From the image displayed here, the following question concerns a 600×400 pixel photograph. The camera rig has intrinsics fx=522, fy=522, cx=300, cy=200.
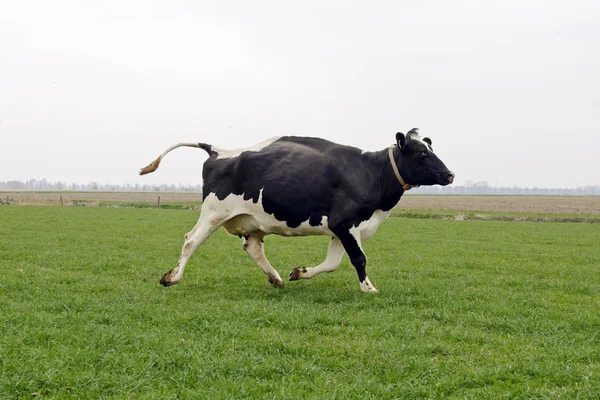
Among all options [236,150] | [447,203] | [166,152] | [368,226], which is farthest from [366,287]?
[447,203]

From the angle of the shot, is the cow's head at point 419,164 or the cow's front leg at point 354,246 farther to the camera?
the cow's head at point 419,164

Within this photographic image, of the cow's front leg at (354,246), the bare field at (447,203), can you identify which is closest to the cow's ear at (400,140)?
the cow's front leg at (354,246)

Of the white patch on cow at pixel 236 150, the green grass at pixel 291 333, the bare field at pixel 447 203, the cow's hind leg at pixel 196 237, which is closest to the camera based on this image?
the green grass at pixel 291 333

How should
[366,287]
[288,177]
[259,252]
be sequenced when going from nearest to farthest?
[288,177], [366,287], [259,252]

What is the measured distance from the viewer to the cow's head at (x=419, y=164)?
8.10 metres

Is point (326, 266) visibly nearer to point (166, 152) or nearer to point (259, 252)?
point (259, 252)

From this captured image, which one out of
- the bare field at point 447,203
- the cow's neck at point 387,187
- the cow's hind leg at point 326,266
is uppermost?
the cow's neck at point 387,187

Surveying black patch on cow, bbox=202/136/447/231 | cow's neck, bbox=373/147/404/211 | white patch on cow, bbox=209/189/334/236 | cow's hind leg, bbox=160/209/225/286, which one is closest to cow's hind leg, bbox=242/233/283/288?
white patch on cow, bbox=209/189/334/236

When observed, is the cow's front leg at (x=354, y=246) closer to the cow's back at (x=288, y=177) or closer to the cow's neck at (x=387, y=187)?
the cow's back at (x=288, y=177)

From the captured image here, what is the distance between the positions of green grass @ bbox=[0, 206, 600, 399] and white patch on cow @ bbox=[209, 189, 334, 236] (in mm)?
966

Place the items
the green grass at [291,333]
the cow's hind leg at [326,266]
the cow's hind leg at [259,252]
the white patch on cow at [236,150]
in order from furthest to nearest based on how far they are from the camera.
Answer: the cow's hind leg at [259,252] < the white patch on cow at [236,150] < the cow's hind leg at [326,266] < the green grass at [291,333]

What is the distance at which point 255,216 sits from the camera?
8203 millimetres

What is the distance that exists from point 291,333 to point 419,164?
147 inches

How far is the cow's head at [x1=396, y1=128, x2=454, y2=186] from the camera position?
8102 mm
